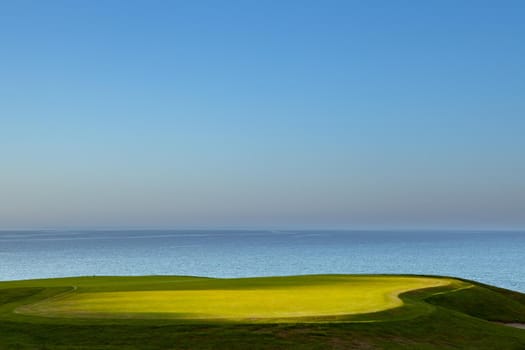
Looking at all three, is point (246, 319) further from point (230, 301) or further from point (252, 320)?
point (230, 301)

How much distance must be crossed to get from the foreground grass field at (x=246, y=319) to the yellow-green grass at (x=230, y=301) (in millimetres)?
47

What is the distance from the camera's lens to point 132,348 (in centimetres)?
2222

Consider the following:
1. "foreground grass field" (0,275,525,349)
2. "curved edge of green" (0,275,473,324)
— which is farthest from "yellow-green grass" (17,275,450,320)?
"curved edge of green" (0,275,473,324)

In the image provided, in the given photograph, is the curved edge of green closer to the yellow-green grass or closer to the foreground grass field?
the foreground grass field

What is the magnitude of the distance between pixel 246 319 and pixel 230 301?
16.7 ft

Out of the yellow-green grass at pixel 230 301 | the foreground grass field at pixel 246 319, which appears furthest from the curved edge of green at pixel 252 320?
the yellow-green grass at pixel 230 301

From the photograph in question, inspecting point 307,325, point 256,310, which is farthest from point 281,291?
point 307,325

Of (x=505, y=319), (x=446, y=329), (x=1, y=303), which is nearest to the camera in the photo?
(x=446, y=329)

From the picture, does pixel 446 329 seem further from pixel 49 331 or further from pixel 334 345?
pixel 49 331

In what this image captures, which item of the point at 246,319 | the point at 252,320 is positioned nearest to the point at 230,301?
the point at 246,319

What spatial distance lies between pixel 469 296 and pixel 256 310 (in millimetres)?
17116

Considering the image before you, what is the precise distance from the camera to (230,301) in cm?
2991

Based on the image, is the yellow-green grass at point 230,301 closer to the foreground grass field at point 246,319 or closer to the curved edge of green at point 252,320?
the foreground grass field at point 246,319

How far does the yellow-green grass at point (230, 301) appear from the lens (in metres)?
26.4
